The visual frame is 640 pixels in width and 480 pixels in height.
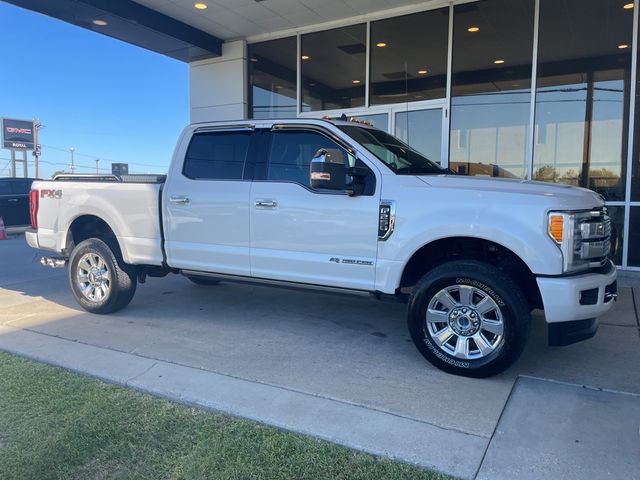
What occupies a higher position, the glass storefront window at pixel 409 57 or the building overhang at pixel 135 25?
the building overhang at pixel 135 25

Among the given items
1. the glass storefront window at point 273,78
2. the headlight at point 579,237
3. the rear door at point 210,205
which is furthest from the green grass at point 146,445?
the glass storefront window at point 273,78

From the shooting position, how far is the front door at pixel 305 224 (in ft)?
14.4

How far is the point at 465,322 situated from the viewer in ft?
13.3

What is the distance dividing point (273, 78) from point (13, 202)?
9887 mm

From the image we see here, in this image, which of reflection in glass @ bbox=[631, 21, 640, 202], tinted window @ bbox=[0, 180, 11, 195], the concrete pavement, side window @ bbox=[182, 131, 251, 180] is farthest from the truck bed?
tinted window @ bbox=[0, 180, 11, 195]

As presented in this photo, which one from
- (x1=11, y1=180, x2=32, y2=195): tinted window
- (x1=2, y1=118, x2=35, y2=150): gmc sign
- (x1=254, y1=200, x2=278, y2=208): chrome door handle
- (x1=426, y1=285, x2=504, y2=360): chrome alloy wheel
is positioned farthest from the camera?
(x1=2, y1=118, x2=35, y2=150): gmc sign

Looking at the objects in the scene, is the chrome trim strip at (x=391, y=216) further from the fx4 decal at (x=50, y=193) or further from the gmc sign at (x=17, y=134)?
the gmc sign at (x=17, y=134)

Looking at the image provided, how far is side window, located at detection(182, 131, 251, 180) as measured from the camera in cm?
525

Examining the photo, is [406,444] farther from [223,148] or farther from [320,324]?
[223,148]


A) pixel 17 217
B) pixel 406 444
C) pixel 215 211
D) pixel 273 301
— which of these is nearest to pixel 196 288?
pixel 273 301

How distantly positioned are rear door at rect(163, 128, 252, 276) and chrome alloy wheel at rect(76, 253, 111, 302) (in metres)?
0.98

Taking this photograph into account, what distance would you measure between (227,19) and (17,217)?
10.3 m

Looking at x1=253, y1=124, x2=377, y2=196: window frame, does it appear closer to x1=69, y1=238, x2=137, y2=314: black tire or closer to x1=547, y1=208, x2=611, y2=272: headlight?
x1=547, y1=208, x2=611, y2=272: headlight

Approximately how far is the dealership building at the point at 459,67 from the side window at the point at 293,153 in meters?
4.89
